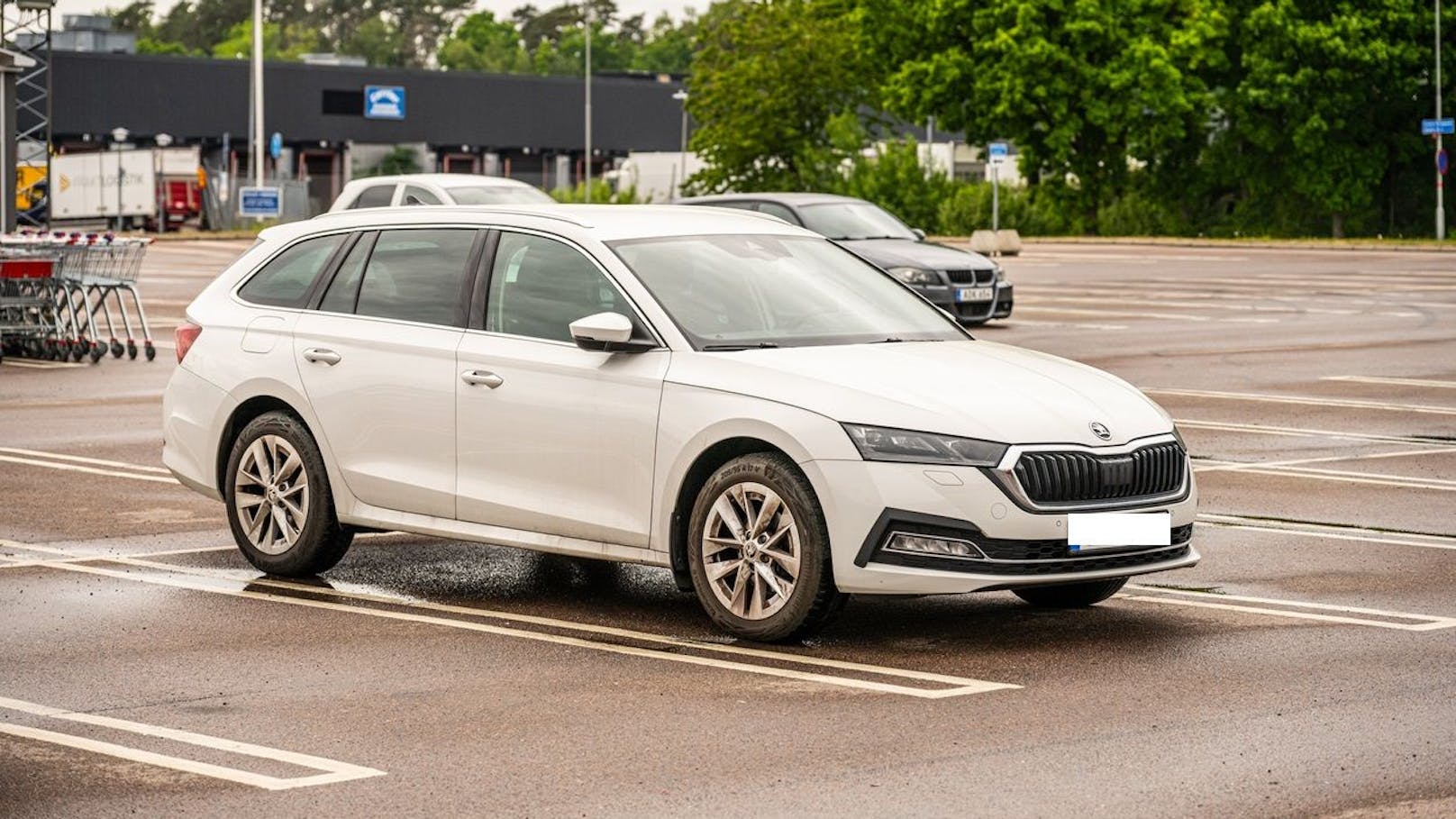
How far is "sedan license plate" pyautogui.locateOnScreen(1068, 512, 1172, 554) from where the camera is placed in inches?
318

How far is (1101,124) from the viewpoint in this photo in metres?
66.0

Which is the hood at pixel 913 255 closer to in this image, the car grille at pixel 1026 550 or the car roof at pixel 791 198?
the car roof at pixel 791 198

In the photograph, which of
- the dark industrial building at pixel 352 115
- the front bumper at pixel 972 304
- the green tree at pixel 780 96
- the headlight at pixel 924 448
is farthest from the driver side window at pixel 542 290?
the dark industrial building at pixel 352 115

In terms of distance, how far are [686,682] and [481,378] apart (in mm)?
2000

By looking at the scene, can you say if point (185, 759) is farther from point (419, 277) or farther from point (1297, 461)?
point (1297, 461)

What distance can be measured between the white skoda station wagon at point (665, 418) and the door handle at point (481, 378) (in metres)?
0.01

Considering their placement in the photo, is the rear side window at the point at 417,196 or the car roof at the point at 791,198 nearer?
the rear side window at the point at 417,196

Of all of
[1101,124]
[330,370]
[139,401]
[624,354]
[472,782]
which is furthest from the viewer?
[1101,124]

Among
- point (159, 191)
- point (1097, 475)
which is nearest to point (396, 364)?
point (1097, 475)

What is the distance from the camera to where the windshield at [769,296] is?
8.89 metres

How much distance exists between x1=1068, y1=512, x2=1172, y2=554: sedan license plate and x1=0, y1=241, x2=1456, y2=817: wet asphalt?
372mm

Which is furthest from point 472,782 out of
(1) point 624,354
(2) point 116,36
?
(2) point 116,36

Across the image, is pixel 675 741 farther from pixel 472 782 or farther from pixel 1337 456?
pixel 1337 456

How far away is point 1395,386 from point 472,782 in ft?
48.9
